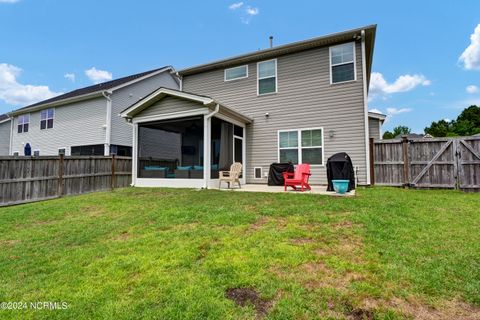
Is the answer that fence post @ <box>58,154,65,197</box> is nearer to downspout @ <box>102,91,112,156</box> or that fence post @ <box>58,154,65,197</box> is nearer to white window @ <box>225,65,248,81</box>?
downspout @ <box>102,91,112,156</box>

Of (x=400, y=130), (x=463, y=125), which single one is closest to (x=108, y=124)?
(x=463, y=125)

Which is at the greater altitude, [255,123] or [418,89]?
[418,89]

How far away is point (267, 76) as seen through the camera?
10500mm

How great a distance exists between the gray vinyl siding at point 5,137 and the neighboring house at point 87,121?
2.71 metres

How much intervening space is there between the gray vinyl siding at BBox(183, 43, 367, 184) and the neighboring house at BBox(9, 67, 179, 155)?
17.9 feet

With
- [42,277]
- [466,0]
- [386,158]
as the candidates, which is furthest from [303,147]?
[42,277]

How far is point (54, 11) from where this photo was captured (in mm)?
12594

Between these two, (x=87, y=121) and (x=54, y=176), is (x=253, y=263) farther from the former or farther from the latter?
(x=87, y=121)

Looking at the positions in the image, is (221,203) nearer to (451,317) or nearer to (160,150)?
(451,317)

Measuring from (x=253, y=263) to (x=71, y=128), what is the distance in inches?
673

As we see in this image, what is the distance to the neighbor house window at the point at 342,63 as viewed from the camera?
356 inches

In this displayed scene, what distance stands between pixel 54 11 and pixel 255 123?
11559 mm

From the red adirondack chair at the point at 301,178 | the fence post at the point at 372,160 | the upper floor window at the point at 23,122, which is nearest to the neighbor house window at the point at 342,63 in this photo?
the fence post at the point at 372,160

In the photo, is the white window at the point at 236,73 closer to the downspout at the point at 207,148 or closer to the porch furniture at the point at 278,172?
the downspout at the point at 207,148
